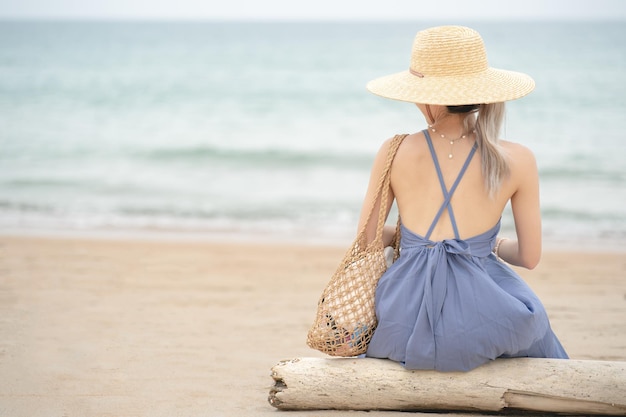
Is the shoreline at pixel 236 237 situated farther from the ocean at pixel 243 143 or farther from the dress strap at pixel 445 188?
the dress strap at pixel 445 188

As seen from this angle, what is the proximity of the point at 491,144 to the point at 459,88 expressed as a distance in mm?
229

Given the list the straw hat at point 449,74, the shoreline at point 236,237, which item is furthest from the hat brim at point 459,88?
the shoreline at point 236,237

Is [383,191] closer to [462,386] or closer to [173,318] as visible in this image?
[462,386]

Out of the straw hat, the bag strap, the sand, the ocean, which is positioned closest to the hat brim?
the straw hat

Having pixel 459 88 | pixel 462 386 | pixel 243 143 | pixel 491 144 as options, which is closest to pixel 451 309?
pixel 462 386

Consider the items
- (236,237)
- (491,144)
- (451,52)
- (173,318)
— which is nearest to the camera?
(491,144)

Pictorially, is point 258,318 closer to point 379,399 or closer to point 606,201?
point 379,399

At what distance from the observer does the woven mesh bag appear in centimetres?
257

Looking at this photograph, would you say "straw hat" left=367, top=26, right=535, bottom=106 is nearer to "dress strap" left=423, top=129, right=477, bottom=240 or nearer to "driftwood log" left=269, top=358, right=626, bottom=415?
"dress strap" left=423, top=129, right=477, bottom=240

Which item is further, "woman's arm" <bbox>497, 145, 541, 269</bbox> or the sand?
the sand

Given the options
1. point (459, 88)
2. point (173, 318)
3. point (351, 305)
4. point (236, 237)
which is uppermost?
point (459, 88)

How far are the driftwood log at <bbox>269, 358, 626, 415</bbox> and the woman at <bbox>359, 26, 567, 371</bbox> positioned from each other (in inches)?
2.4

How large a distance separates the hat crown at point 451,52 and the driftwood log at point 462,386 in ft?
3.53

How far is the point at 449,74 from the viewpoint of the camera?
2570mm
